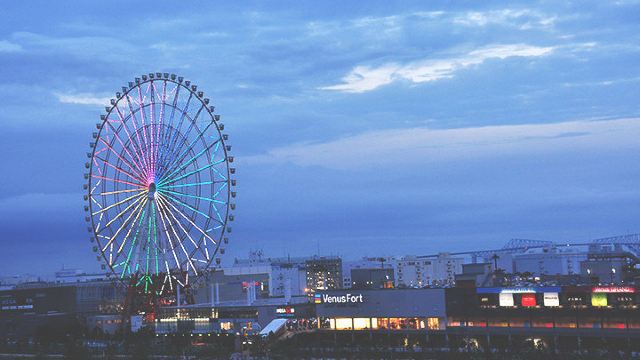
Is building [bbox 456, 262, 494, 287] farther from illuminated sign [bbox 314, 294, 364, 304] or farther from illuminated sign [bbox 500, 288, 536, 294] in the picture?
illuminated sign [bbox 314, 294, 364, 304]

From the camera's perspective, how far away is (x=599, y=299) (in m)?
80.5

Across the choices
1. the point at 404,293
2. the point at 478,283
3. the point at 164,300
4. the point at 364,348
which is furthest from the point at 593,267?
the point at 164,300

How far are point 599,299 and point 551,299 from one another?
4377 millimetres

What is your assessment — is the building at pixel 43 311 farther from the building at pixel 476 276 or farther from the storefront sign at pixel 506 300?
the storefront sign at pixel 506 300

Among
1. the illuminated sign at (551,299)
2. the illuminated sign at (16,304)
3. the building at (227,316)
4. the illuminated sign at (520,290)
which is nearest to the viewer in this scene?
the illuminated sign at (551,299)

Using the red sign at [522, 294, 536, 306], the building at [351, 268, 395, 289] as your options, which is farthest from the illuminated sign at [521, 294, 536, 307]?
the building at [351, 268, 395, 289]

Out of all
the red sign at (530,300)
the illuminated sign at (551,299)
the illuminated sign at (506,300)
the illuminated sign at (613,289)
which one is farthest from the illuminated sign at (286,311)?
the illuminated sign at (613,289)

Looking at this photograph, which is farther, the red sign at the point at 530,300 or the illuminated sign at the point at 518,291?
the illuminated sign at the point at 518,291

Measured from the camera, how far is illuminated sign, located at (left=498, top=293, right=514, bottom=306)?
278 feet

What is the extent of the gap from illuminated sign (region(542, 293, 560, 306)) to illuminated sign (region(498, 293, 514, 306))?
291cm

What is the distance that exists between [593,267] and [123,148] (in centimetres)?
5527

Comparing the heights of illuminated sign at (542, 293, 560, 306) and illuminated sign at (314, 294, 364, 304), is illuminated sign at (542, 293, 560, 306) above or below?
below

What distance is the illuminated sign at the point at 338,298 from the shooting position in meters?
92.2

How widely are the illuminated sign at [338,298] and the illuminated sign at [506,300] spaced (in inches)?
544
